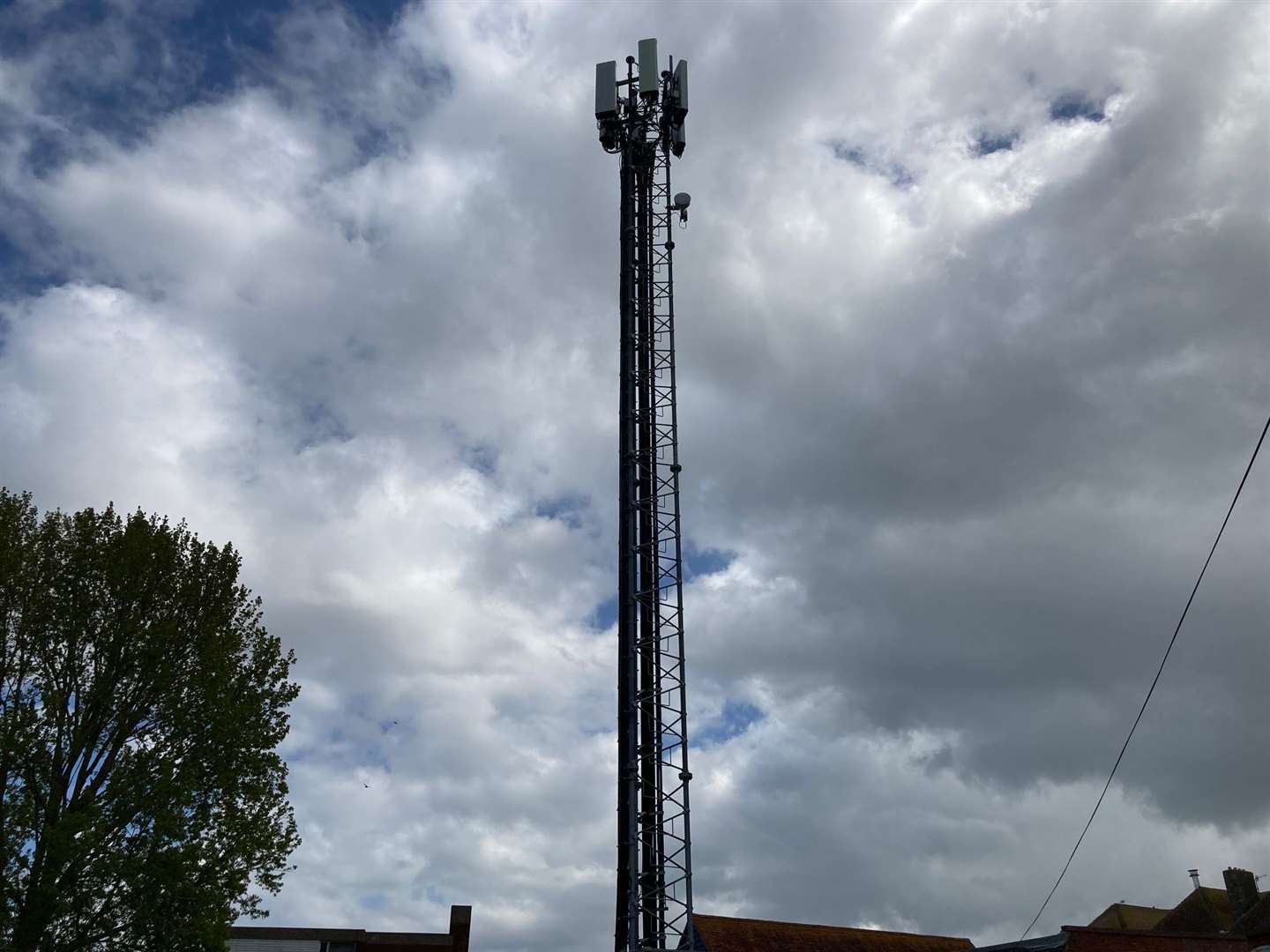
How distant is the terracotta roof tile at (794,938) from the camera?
3572cm

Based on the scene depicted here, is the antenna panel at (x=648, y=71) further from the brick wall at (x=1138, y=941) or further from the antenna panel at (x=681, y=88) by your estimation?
the brick wall at (x=1138, y=941)

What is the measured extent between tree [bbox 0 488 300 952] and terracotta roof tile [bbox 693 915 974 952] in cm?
1720

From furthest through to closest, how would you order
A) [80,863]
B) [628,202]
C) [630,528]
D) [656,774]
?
1. [628,202]
2. [630,528]
3. [656,774]
4. [80,863]

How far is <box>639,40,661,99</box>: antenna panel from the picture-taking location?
3791 cm

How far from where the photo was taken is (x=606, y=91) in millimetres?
38844

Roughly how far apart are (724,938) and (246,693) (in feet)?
63.6

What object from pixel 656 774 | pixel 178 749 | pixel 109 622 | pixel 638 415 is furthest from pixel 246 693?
pixel 638 415

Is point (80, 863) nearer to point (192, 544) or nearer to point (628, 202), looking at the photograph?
point (192, 544)

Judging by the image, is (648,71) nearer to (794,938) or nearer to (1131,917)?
(794,938)

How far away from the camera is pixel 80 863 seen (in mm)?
21844

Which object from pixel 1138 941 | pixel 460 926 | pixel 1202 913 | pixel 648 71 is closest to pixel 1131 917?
pixel 1202 913

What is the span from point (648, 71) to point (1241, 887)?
165 feet

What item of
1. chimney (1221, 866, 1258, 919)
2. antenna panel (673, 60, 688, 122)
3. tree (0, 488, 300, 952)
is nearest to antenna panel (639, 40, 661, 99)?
antenna panel (673, 60, 688, 122)

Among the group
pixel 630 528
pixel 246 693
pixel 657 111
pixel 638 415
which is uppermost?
pixel 657 111
